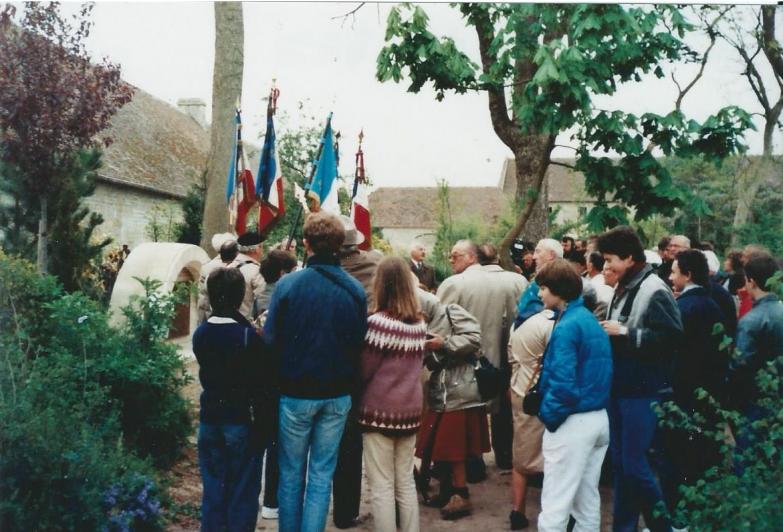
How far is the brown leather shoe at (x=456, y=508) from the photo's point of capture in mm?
5117

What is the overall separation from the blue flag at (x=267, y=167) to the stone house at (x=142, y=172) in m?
9.37

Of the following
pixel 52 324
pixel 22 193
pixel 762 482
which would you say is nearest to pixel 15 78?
pixel 22 193

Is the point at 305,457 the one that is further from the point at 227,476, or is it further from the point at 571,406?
the point at 571,406

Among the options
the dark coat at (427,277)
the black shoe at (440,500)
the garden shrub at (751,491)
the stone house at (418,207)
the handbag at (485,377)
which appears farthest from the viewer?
the stone house at (418,207)

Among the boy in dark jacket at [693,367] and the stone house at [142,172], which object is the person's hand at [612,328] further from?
the stone house at [142,172]

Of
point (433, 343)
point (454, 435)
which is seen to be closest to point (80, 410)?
point (433, 343)

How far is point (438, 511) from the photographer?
17.4 feet

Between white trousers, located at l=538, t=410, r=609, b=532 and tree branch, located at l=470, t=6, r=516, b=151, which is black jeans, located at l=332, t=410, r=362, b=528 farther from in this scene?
tree branch, located at l=470, t=6, r=516, b=151

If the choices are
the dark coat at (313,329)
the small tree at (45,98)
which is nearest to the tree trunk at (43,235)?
the small tree at (45,98)

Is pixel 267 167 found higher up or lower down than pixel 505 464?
higher up

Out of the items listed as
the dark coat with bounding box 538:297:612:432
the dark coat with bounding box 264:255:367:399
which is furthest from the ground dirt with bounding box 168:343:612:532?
the dark coat with bounding box 538:297:612:432

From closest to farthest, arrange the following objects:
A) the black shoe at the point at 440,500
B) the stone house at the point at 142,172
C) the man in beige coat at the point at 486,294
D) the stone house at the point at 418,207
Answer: the black shoe at the point at 440,500 → the man in beige coat at the point at 486,294 → the stone house at the point at 142,172 → the stone house at the point at 418,207

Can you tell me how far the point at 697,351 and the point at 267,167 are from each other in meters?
4.28

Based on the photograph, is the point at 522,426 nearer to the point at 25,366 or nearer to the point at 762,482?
the point at 762,482
